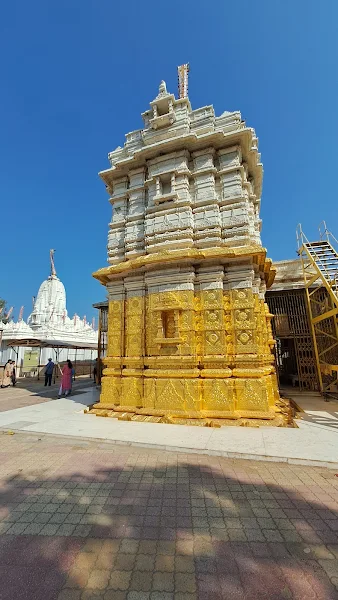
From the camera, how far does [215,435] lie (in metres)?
6.02

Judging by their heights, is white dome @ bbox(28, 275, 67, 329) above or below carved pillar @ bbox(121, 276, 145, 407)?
above

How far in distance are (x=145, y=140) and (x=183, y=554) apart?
38.4 feet

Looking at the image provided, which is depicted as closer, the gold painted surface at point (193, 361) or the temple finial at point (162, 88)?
the gold painted surface at point (193, 361)

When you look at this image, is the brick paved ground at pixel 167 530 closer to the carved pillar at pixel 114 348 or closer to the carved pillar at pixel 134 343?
the carved pillar at pixel 134 343

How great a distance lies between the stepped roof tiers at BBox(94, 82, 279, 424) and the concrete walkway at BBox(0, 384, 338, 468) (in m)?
0.70

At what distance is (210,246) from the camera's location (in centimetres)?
858

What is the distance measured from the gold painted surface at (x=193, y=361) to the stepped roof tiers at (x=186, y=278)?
1.2 inches

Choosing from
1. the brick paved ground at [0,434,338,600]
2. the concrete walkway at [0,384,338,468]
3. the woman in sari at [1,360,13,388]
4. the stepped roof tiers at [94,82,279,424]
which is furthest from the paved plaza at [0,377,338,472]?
the woman in sari at [1,360,13,388]

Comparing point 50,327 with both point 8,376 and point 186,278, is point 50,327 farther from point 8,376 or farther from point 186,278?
point 186,278

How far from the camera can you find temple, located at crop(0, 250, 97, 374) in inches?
1207

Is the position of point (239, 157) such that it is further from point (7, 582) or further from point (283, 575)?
point (7, 582)

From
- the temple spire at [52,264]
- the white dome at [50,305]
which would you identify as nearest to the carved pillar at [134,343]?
the white dome at [50,305]

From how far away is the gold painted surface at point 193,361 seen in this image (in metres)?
7.30

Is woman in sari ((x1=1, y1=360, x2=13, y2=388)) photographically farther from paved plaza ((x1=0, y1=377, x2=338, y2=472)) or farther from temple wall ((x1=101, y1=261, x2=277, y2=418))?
temple wall ((x1=101, y1=261, x2=277, y2=418))
